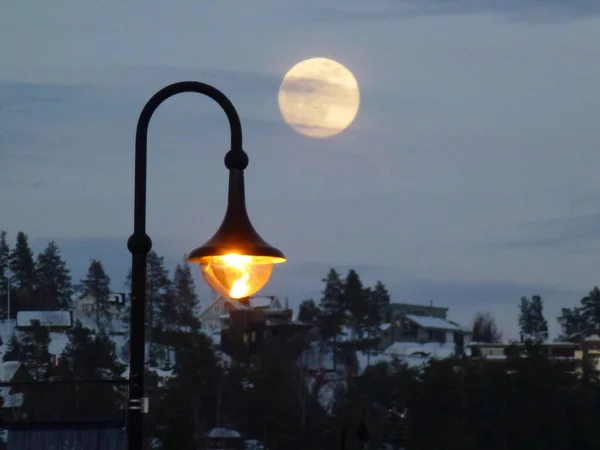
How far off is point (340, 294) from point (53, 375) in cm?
4780

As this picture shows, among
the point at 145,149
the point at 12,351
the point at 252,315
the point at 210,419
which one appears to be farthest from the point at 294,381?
the point at 145,149

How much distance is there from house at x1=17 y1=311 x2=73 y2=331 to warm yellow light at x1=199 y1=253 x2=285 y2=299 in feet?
376

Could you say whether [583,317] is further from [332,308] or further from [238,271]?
[238,271]

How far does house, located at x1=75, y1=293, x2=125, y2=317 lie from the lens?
14075 cm

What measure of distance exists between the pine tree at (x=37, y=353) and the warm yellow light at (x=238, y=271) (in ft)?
258

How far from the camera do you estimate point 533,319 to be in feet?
560

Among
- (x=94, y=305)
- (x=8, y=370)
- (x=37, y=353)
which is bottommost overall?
(x=8, y=370)

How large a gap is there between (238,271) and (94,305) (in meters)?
140

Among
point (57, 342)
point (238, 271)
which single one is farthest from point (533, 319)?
point (238, 271)

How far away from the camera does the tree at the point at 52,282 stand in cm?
14262

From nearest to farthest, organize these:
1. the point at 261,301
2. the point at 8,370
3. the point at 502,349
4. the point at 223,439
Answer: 1. the point at 223,439
2. the point at 8,370
3. the point at 502,349
4. the point at 261,301

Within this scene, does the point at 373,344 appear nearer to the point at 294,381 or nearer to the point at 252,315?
the point at 252,315

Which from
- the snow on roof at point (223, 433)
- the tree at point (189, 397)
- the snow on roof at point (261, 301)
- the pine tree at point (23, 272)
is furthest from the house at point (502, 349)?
the pine tree at point (23, 272)

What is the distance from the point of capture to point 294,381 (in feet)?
292
